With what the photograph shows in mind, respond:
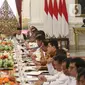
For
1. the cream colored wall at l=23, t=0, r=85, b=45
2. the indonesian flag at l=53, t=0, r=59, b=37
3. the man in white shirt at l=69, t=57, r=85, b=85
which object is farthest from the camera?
the cream colored wall at l=23, t=0, r=85, b=45

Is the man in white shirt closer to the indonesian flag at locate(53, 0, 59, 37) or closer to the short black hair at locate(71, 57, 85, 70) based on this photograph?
the short black hair at locate(71, 57, 85, 70)

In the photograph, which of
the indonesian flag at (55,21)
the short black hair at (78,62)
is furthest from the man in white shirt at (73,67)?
the indonesian flag at (55,21)

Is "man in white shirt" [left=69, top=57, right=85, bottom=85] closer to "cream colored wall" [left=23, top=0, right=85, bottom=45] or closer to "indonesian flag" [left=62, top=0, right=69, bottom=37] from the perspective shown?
"indonesian flag" [left=62, top=0, right=69, bottom=37]

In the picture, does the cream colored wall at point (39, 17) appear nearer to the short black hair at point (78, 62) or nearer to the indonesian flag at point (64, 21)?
the indonesian flag at point (64, 21)

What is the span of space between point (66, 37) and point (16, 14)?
10.1ft

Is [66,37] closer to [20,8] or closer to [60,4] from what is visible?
[60,4]

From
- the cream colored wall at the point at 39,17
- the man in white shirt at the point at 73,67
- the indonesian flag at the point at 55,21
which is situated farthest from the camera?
the cream colored wall at the point at 39,17

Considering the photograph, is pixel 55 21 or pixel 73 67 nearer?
pixel 73 67

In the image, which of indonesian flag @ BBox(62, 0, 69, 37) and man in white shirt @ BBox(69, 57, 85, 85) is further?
indonesian flag @ BBox(62, 0, 69, 37)

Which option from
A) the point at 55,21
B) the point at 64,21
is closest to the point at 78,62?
the point at 55,21

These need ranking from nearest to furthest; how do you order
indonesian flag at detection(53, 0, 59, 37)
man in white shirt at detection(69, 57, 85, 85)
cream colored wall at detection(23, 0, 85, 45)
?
man in white shirt at detection(69, 57, 85, 85) < indonesian flag at detection(53, 0, 59, 37) < cream colored wall at detection(23, 0, 85, 45)

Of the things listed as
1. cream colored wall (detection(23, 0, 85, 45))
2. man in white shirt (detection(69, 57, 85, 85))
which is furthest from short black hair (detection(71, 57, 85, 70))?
cream colored wall (detection(23, 0, 85, 45))

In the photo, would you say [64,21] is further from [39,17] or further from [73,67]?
[73,67]

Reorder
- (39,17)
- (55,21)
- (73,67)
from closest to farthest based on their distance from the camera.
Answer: (73,67)
(55,21)
(39,17)
